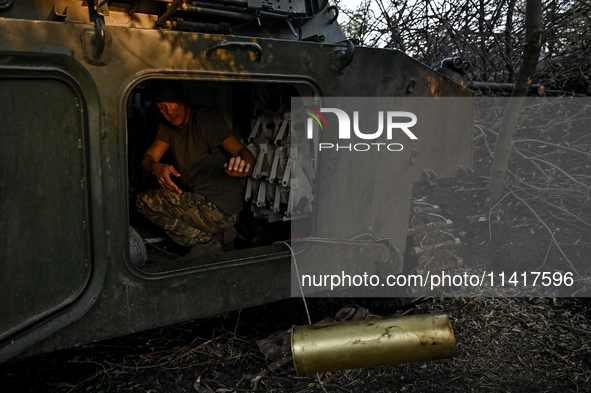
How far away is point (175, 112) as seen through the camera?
356cm

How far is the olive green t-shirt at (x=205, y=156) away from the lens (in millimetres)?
3680

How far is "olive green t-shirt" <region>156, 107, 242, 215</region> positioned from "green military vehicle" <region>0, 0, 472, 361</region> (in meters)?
0.67

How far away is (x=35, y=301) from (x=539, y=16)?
15.1ft

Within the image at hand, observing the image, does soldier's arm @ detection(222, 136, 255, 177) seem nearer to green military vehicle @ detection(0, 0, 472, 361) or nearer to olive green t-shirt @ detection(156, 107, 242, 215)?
olive green t-shirt @ detection(156, 107, 242, 215)

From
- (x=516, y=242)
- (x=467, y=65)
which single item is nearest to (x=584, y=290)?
(x=516, y=242)

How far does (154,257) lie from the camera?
380 cm

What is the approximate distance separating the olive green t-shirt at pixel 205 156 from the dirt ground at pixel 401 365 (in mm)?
843

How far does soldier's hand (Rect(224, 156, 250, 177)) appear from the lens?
3439 mm

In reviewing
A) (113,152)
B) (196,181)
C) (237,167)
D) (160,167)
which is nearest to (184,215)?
(196,181)

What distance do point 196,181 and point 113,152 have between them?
4.91 ft

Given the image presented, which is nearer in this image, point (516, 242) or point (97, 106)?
point (97, 106)

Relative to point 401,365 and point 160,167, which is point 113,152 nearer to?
point 160,167

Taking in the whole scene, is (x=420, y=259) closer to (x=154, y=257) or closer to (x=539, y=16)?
(x=154, y=257)

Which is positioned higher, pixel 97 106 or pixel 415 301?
pixel 97 106
